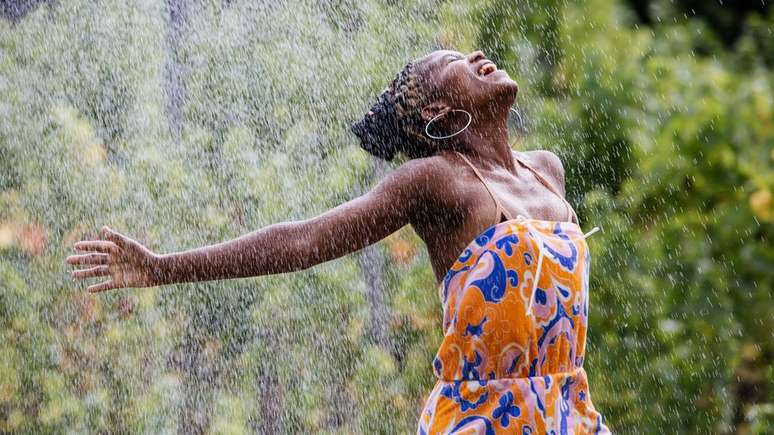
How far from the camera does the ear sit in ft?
6.48

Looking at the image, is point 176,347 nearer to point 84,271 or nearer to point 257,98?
point 257,98

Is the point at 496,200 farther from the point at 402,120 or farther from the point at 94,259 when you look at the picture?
the point at 94,259

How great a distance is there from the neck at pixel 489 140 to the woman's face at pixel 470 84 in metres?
0.02

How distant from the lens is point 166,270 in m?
1.74

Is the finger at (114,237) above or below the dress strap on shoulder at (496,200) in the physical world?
above

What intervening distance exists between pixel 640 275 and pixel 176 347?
1887 mm

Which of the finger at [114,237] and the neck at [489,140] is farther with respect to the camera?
the neck at [489,140]

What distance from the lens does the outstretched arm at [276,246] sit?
1.74 m

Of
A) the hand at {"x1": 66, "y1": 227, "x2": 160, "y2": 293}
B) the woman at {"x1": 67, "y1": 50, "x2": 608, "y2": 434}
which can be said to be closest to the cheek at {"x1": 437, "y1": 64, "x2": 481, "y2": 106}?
the woman at {"x1": 67, "y1": 50, "x2": 608, "y2": 434}

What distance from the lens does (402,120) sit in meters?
2.00

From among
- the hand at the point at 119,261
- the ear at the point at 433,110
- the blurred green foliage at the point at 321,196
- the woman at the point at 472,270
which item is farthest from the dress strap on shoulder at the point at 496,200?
the blurred green foliage at the point at 321,196

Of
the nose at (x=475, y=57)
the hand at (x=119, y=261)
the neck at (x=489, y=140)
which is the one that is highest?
the nose at (x=475, y=57)

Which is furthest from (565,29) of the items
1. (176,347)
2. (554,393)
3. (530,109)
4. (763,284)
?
(554,393)

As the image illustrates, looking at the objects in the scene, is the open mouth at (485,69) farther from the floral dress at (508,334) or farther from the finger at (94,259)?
the finger at (94,259)
